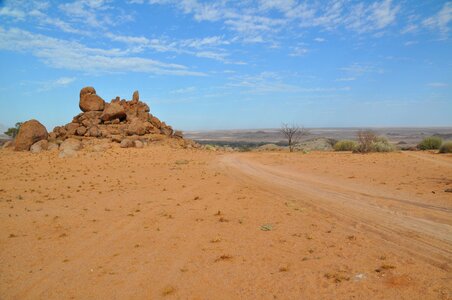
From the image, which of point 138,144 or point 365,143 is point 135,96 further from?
point 365,143

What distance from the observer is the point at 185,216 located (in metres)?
10.2

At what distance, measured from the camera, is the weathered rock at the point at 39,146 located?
95.0 ft

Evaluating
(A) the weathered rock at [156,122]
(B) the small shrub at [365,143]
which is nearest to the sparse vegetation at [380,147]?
(B) the small shrub at [365,143]

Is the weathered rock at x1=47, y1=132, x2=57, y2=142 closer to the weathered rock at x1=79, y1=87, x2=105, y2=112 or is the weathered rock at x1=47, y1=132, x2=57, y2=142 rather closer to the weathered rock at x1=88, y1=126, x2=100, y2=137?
the weathered rock at x1=88, y1=126, x2=100, y2=137

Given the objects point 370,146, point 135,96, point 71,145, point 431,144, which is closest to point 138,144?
point 71,145

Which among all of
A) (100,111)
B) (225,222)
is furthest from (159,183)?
(100,111)

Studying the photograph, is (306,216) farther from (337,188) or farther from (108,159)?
(108,159)

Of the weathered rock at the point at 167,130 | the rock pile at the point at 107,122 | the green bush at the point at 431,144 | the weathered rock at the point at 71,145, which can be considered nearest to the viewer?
the weathered rock at the point at 71,145

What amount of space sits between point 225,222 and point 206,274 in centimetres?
319

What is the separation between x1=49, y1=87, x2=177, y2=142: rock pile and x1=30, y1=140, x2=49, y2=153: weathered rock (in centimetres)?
177

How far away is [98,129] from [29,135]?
5550mm

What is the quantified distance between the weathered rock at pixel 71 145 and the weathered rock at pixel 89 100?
582cm

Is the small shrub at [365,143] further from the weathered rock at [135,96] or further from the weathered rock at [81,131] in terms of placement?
the weathered rock at [81,131]

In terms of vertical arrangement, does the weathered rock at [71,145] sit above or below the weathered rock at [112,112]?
below
